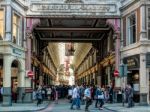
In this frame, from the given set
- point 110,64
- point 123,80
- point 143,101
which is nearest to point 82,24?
point 110,64

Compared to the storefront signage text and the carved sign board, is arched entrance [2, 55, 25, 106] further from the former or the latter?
the carved sign board

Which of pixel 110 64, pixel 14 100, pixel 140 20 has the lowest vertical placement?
pixel 14 100

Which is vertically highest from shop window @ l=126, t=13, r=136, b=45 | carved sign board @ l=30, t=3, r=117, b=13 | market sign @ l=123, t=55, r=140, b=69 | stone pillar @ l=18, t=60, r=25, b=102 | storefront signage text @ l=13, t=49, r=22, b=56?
carved sign board @ l=30, t=3, r=117, b=13

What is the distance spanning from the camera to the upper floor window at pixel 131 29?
40938 millimetres

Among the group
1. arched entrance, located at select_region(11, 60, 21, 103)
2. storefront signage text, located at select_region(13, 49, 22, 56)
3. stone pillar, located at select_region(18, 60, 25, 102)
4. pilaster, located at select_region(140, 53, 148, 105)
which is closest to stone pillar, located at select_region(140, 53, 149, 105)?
pilaster, located at select_region(140, 53, 148, 105)

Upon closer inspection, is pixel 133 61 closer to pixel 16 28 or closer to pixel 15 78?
pixel 16 28

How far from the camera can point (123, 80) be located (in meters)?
42.2

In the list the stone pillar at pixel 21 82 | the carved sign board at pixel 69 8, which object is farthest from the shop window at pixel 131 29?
the stone pillar at pixel 21 82

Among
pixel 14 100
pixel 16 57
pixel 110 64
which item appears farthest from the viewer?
pixel 110 64

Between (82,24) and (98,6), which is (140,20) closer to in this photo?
(98,6)

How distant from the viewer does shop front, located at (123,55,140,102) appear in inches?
1532

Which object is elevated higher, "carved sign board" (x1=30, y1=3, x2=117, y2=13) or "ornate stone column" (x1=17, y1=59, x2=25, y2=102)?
"carved sign board" (x1=30, y1=3, x2=117, y2=13)

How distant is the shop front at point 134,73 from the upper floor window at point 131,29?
1.64m

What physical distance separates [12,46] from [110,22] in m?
10.4
